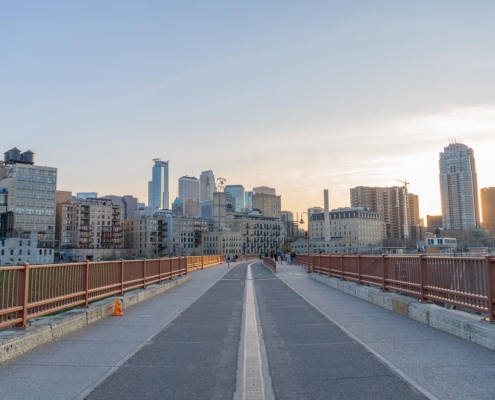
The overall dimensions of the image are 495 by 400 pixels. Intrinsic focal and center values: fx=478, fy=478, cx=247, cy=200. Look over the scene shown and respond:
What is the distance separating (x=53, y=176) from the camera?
5906 inches

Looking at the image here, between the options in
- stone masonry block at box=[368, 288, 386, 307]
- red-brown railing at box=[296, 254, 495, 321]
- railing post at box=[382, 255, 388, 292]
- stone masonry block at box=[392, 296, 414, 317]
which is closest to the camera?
red-brown railing at box=[296, 254, 495, 321]

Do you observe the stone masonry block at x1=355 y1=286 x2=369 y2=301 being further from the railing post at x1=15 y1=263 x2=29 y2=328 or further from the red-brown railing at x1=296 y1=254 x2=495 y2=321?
the railing post at x1=15 y1=263 x2=29 y2=328

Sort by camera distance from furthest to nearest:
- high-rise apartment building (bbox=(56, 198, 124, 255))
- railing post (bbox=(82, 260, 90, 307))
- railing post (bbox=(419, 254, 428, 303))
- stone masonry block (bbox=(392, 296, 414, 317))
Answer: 1. high-rise apartment building (bbox=(56, 198, 124, 255))
2. railing post (bbox=(82, 260, 90, 307))
3. stone masonry block (bbox=(392, 296, 414, 317))
4. railing post (bbox=(419, 254, 428, 303))

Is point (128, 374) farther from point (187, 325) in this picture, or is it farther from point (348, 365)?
point (187, 325)

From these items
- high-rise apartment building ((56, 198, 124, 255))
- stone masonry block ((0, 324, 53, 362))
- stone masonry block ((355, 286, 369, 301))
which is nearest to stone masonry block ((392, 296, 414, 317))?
stone masonry block ((355, 286, 369, 301))

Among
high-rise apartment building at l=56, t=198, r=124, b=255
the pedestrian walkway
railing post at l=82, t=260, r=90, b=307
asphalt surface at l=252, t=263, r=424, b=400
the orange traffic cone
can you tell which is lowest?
asphalt surface at l=252, t=263, r=424, b=400

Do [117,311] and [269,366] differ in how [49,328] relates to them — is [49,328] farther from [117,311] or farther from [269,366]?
[269,366]

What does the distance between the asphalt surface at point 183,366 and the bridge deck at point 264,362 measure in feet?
0.05

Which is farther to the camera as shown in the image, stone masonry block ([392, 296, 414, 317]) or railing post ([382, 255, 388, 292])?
railing post ([382, 255, 388, 292])

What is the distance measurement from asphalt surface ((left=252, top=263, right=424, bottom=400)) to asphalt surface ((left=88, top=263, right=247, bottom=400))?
699mm

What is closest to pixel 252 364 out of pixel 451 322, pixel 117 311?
pixel 451 322

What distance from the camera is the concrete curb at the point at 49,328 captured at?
7770mm

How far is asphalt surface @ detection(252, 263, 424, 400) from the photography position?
231 inches

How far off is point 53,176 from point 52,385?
155485 millimetres
